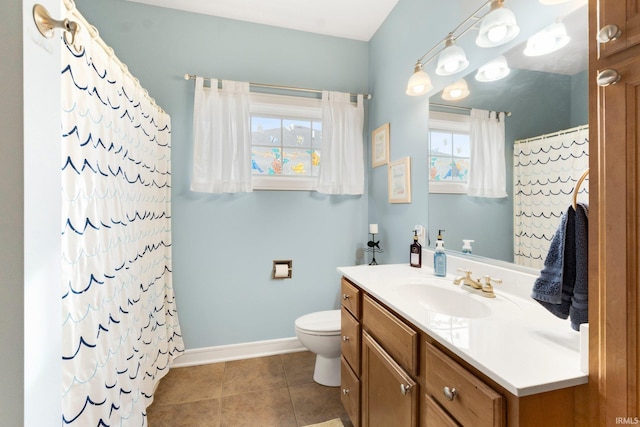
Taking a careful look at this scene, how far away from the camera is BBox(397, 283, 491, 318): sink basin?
1.10 meters

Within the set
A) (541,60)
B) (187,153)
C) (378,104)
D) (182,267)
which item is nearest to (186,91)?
(187,153)

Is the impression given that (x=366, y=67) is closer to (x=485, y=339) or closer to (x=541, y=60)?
(x=541, y=60)

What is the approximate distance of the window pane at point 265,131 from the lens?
2.27 metres

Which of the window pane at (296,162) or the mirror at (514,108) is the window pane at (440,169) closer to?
the mirror at (514,108)

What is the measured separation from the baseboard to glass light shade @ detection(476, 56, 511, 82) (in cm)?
226

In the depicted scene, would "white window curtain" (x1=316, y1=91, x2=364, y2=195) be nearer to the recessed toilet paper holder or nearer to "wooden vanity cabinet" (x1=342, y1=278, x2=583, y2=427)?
the recessed toilet paper holder

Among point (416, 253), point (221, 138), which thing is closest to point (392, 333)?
point (416, 253)

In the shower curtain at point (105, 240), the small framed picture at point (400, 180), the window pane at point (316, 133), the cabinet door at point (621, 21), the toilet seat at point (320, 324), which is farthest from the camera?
the window pane at point (316, 133)

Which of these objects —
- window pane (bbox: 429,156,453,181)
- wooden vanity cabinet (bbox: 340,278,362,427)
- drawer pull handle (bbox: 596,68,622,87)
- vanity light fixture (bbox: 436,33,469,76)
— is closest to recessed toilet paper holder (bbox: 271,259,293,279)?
wooden vanity cabinet (bbox: 340,278,362,427)

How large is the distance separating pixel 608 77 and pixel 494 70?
830 millimetres

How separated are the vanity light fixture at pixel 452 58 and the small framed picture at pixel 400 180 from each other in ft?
1.91

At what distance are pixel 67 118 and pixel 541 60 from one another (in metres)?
1.75

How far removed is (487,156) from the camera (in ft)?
4.37

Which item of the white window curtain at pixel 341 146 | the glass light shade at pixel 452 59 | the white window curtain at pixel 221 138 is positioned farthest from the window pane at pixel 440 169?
the white window curtain at pixel 221 138
